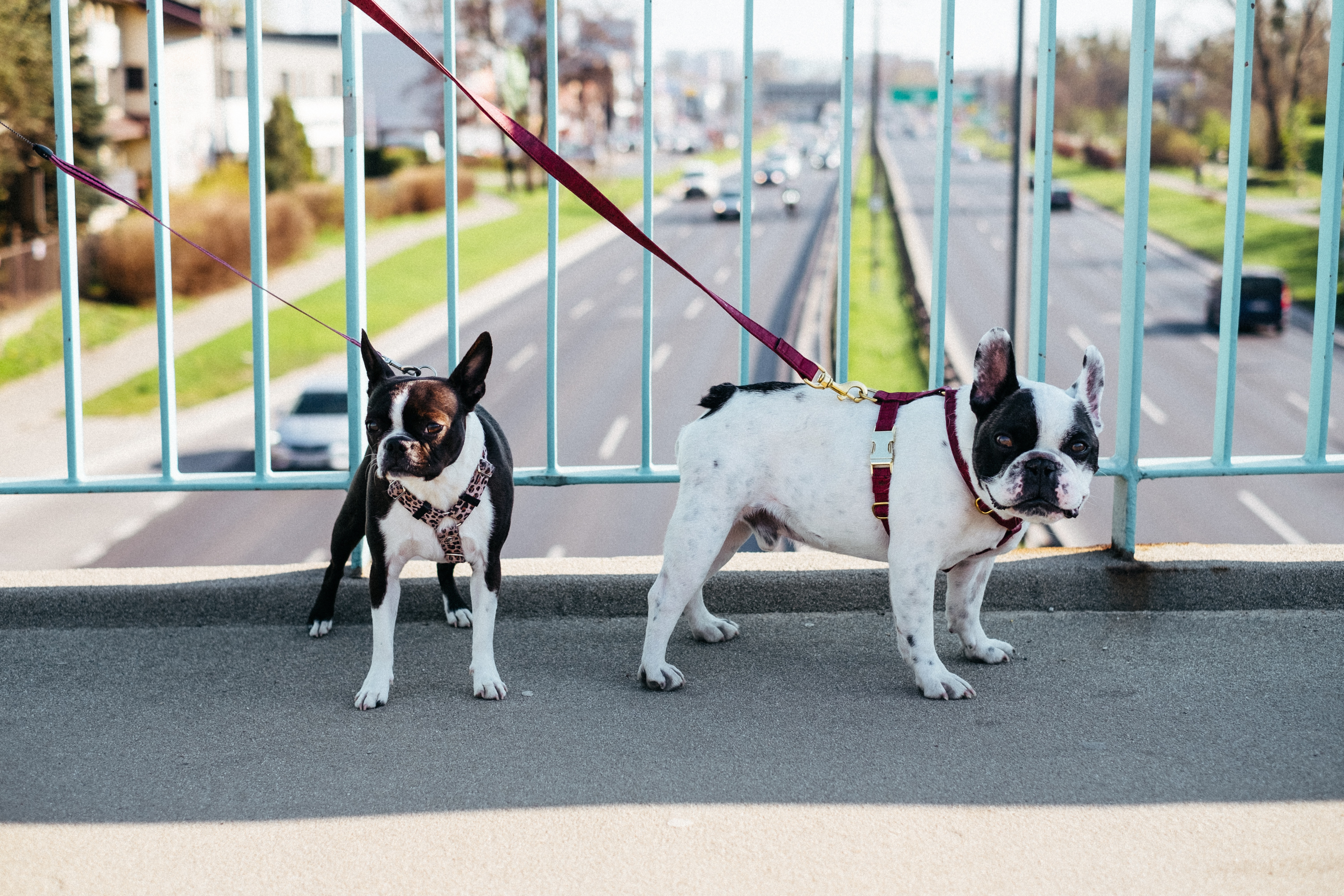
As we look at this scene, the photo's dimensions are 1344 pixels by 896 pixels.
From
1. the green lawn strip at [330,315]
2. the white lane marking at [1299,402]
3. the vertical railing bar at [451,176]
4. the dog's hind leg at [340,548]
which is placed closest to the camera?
the dog's hind leg at [340,548]

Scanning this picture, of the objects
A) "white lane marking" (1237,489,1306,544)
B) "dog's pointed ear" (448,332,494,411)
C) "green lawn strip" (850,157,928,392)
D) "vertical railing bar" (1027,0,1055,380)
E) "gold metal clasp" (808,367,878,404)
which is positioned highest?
"vertical railing bar" (1027,0,1055,380)

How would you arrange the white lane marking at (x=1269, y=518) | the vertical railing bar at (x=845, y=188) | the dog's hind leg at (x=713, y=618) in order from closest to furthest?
the dog's hind leg at (x=713, y=618)
the vertical railing bar at (x=845, y=188)
the white lane marking at (x=1269, y=518)

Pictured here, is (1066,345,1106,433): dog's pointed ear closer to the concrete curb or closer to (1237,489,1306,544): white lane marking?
the concrete curb

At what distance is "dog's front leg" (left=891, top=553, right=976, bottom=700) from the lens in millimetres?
3852

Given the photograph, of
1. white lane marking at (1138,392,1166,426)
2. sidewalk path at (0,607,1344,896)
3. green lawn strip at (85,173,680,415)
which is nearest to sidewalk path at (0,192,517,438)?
green lawn strip at (85,173,680,415)

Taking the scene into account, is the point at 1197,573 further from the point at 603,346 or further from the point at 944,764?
the point at 603,346

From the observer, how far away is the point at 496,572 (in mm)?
3908

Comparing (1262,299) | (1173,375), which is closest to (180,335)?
(1173,375)

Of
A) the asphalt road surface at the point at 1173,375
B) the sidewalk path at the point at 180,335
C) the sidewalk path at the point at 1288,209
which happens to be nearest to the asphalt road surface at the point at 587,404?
the sidewalk path at the point at 180,335

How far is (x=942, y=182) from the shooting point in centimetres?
471

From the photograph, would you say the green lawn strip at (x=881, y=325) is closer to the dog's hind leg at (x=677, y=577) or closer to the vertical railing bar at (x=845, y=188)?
the vertical railing bar at (x=845, y=188)

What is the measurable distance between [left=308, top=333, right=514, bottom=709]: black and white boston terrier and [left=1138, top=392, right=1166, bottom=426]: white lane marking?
25343mm

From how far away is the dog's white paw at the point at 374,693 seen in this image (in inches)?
151

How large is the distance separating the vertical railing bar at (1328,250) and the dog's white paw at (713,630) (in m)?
2.02
